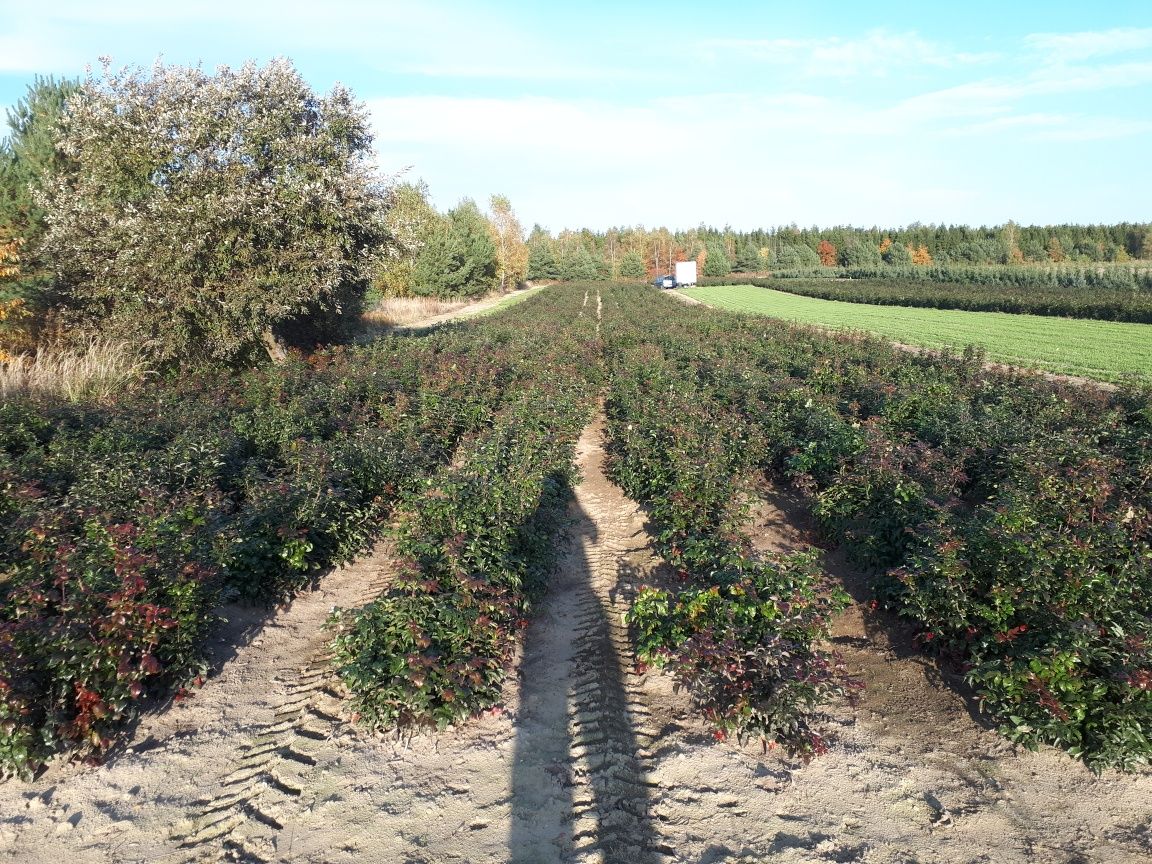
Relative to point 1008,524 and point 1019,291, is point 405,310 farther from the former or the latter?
point 1008,524

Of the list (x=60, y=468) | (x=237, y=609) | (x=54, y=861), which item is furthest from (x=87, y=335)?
(x=54, y=861)

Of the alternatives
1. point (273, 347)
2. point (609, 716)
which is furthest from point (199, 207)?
point (609, 716)

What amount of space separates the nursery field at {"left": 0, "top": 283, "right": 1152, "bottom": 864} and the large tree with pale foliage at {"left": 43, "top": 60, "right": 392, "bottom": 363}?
7.75 m

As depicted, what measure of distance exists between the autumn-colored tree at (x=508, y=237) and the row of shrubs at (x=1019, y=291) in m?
30.7

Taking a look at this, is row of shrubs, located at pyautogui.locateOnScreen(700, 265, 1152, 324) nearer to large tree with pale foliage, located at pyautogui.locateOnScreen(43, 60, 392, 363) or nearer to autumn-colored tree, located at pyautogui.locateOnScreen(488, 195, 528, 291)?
autumn-colored tree, located at pyautogui.locateOnScreen(488, 195, 528, 291)

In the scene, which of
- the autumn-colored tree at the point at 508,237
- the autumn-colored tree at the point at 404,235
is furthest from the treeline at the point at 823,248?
the autumn-colored tree at the point at 404,235

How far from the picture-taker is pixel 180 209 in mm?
14617

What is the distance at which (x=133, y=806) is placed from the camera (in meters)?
4.33

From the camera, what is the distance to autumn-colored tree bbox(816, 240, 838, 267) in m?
113

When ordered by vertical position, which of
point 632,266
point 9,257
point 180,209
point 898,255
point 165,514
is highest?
point 632,266

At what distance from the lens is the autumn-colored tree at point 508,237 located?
263 feet

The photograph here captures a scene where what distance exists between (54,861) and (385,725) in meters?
1.93

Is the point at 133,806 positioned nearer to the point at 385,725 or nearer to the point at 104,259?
the point at 385,725

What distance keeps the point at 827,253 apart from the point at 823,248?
4.03 ft
